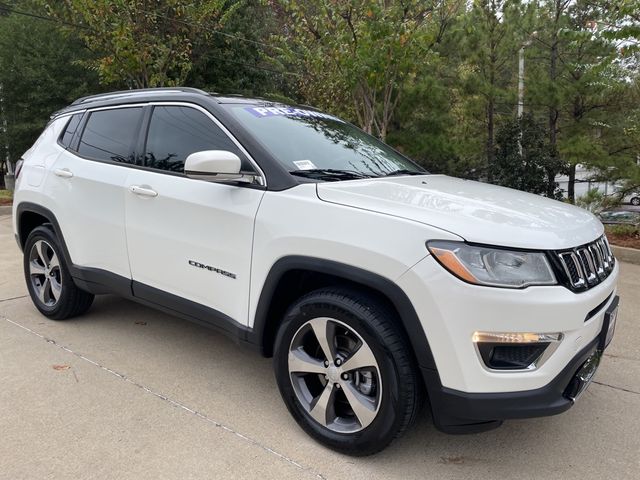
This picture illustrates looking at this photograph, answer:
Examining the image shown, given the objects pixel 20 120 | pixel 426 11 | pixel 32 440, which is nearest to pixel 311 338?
pixel 32 440

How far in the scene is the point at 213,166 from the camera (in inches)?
106

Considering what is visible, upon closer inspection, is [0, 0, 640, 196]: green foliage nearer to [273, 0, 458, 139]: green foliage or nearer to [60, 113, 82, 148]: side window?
[273, 0, 458, 139]: green foliage

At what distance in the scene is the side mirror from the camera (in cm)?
271

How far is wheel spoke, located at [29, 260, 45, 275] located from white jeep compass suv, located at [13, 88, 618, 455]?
622 mm

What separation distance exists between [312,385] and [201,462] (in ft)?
2.12

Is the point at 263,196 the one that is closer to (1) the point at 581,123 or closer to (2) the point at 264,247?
(2) the point at 264,247

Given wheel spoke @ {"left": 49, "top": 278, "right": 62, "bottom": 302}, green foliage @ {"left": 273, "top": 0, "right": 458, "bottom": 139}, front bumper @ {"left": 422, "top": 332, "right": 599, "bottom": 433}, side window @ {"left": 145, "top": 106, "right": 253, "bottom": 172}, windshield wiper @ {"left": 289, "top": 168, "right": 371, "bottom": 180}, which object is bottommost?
wheel spoke @ {"left": 49, "top": 278, "right": 62, "bottom": 302}

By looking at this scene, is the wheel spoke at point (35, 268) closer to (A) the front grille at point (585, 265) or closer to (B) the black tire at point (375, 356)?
(B) the black tire at point (375, 356)

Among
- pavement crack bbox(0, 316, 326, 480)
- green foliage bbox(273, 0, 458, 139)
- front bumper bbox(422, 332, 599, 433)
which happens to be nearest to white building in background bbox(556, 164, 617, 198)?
green foliage bbox(273, 0, 458, 139)

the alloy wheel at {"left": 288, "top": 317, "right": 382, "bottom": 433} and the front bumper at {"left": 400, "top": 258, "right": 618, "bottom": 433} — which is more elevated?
the front bumper at {"left": 400, "top": 258, "right": 618, "bottom": 433}

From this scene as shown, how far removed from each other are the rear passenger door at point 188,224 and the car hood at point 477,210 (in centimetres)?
58

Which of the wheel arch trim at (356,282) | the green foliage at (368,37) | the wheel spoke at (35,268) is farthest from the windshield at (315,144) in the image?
the green foliage at (368,37)

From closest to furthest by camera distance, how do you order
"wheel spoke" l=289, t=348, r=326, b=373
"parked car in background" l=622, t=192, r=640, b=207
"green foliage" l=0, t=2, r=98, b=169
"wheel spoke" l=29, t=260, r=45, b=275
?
"wheel spoke" l=289, t=348, r=326, b=373 < "wheel spoke" l=29, t=260, r=45, b=275 < "parked car in background" l=622, t=192, r=640, b=207 < "green foliage" l=0, t=2, r=98, b=169

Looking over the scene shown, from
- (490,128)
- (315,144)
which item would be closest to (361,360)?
(315,144)
